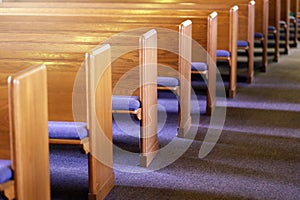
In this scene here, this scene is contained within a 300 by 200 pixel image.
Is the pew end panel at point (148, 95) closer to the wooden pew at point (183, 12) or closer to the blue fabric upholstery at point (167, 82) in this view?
the blue fabric upholstery at point (167, 82)

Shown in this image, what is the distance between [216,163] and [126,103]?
78 centimetres

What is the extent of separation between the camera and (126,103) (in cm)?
412

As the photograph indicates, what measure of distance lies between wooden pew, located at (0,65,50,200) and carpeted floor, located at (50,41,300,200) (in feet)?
2.48

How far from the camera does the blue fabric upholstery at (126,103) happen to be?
13.5 ft

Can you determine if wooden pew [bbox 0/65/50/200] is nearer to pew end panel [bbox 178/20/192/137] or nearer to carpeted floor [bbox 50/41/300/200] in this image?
carpeted floor [bbox 50/41/300/200]

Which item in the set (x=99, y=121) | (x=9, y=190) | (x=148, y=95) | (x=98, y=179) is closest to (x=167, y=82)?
(x=148, y=95)

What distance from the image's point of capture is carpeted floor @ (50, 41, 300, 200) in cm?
377

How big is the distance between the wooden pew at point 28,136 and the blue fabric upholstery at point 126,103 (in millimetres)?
1157

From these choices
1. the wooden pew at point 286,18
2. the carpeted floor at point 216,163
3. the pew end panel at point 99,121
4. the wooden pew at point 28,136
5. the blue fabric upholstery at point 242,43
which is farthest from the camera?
the wooden pew at point 286,18

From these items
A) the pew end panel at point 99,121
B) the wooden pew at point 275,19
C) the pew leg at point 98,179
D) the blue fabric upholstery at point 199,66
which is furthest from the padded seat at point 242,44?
the pew leg at point 98,179

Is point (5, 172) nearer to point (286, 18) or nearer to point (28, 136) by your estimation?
point (28, 136)

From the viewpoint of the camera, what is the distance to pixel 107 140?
380cm

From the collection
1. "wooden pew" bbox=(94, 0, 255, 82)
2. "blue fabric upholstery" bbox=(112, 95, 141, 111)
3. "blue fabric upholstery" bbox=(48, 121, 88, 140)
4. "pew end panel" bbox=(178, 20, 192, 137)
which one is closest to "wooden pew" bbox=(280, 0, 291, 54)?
"wooden pew" bbox=(94, 0, 255, 82)

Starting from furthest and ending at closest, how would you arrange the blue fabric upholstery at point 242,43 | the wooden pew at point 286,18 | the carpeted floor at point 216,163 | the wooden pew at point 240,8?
the wooden pew at point 286,18 < the blue fabric upholstery at point 242,43 < the wooden pew at point 240,8 < the carpeted floor at point 216,163
